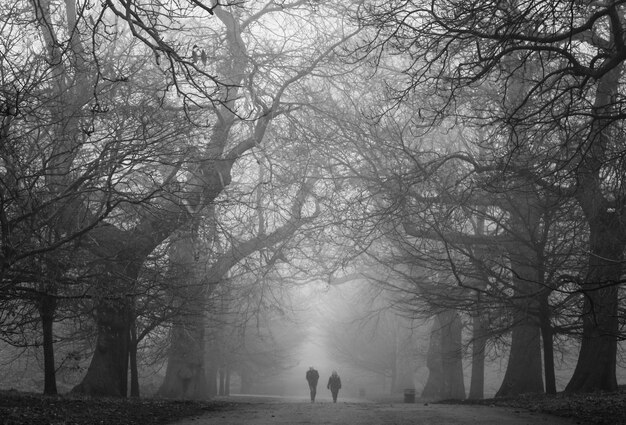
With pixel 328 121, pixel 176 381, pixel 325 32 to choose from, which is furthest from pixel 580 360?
pixel 176 381

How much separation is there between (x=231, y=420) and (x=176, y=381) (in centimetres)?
1244

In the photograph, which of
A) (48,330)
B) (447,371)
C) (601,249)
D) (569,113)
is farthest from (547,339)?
(447,371)

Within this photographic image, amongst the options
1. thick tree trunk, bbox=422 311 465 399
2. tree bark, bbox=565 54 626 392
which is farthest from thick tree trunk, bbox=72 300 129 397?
thick tree trunk, bbox=422 311 465 399

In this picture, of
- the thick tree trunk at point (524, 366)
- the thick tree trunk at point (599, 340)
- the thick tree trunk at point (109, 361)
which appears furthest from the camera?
the thick tree trunk at point (524, 366)

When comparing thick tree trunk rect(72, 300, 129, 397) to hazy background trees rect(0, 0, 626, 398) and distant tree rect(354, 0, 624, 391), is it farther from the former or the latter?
distant tree rect(354, 0, 624, 391)

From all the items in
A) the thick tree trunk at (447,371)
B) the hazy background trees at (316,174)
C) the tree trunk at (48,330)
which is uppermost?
the hazy background trees at (316,174)

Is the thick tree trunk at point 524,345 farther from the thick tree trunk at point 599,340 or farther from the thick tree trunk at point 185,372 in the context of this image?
the thick tree trunk at point 185,372

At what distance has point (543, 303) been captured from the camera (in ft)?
48.2

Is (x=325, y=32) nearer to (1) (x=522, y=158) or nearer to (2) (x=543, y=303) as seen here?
(1) (x=522, y=158)

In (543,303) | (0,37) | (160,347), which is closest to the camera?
(0,37)

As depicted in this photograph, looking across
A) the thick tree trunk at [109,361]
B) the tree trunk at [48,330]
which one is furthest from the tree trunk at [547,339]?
the tree trunk at [48,330]

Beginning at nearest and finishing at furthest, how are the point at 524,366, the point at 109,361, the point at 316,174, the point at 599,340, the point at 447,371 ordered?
the point at 599,340
the point at 109,361
the point at 316,174
the point at 524,366
the point at 447,371

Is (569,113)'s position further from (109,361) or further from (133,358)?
(133,358)

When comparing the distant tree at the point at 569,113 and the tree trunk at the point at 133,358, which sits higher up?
the distant tree at the point at 569,113
